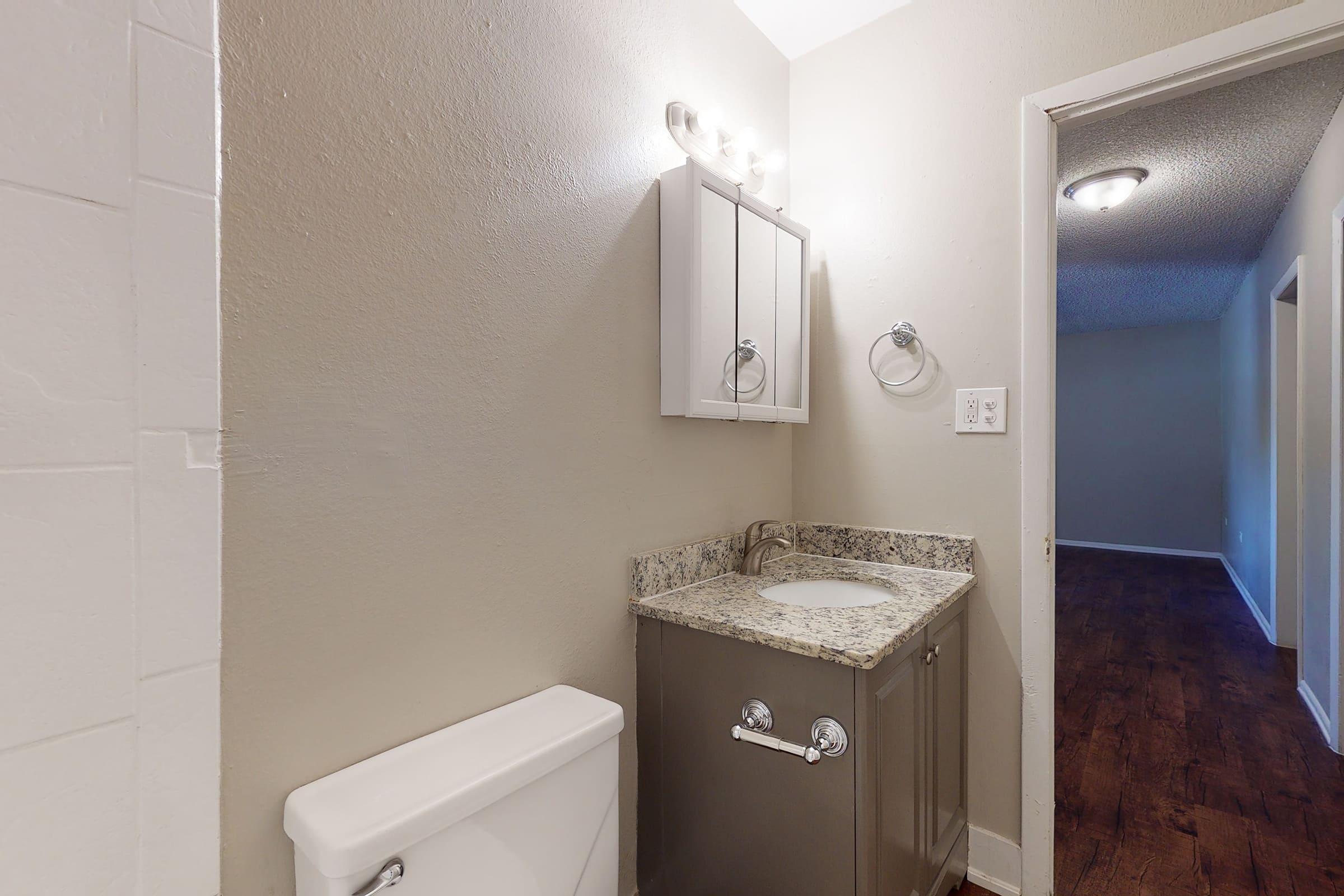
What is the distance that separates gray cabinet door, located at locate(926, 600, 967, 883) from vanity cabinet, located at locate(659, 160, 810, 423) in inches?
26.9

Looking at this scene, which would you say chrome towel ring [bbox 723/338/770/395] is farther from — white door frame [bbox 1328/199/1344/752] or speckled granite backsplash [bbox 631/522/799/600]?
white door frame [bbox 1328/199/1344/752]

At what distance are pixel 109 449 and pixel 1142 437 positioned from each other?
766 centimetres

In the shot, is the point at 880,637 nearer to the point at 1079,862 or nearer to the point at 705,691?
the point at 705,691

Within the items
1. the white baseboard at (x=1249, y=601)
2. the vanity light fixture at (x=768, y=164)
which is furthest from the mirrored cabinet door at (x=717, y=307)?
the white baseboard at (x=1249, y=601)

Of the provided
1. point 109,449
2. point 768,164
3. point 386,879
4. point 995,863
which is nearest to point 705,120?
point 768,164

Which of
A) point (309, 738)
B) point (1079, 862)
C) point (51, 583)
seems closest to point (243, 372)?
point (51, 583)

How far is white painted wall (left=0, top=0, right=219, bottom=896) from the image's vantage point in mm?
592

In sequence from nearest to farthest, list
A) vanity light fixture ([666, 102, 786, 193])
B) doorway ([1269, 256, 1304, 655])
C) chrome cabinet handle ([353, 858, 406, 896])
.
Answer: chrome cabinet handle ([353, 858, 406, 896]) → vanity light fixture ([666, 102, 786, 193]) → doorway ([1269, 256, 1304, 655])

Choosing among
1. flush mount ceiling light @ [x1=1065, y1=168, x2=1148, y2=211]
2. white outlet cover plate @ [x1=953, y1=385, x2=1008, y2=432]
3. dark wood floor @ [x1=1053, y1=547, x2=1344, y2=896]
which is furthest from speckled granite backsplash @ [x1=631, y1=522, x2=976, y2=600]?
flush mount ceiling light @ [x1=1065, y1=168, x2=1148, y2=211]

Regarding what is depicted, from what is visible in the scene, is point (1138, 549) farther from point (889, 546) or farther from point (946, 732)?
point (946, 732)

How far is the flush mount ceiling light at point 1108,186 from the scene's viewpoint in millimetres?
2811

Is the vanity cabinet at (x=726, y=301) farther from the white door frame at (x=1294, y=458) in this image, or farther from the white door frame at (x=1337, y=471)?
the white door frame at (x=1294, y=458)

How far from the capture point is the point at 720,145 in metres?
1.65

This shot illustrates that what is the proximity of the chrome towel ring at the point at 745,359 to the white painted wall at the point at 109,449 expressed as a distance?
42.0 inches
